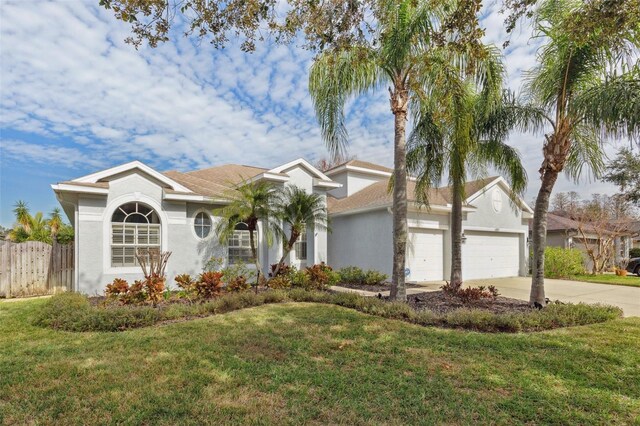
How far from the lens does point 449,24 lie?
22.0 ft

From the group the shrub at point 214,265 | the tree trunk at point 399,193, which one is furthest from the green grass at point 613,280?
the shrub at point 214,265

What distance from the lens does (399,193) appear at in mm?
9172

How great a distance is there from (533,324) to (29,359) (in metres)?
9.43

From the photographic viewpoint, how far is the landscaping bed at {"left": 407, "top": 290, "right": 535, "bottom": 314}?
891 cm

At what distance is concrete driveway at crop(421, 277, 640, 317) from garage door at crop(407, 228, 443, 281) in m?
0.86

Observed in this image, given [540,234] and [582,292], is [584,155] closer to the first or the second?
[540,234]

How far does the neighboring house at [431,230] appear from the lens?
601 inches

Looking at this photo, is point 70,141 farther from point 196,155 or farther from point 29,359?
point 29,359

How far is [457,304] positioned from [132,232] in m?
10.6

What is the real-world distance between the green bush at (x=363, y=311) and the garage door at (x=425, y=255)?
6.53 metres

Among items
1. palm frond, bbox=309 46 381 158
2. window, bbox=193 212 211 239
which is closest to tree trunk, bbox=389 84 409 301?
palm frond, bbox=309 46 381 158

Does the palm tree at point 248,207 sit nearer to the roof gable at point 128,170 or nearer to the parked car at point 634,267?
the roof gable at point 128,170

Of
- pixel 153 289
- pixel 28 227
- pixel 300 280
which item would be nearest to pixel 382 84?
pixel 300 280

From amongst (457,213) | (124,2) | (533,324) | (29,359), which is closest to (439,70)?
(457,213)
